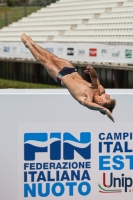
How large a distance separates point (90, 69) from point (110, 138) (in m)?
1.44

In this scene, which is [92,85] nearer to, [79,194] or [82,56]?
[79,194]

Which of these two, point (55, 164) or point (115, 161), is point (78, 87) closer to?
point (55, 164)

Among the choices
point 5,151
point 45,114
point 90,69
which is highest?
point 90,69

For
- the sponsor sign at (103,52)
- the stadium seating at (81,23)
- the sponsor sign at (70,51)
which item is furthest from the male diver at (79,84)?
the sponsor sign at (70,51)

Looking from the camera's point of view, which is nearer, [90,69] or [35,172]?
[90,69]

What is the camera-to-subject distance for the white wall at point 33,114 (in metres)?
6.38

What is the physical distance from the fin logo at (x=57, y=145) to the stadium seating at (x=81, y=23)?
15733mm

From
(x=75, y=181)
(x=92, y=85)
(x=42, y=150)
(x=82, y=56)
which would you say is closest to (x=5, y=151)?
(x=42, y=150)

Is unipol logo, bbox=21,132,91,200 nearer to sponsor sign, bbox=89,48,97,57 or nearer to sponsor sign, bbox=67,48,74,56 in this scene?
sponsor sign, bbox=89,48,97,57

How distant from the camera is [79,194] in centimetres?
663

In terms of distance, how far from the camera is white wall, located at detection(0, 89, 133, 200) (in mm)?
6379

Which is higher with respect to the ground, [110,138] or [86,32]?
[86,32]

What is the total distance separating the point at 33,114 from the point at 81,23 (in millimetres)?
21595

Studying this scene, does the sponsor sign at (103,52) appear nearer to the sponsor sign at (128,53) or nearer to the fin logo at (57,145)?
the sponsor sign at (128,53)
